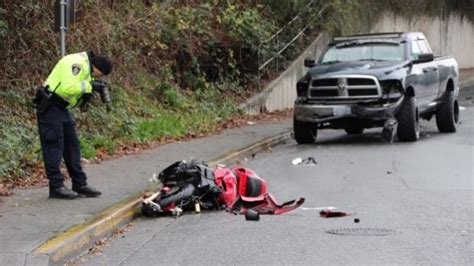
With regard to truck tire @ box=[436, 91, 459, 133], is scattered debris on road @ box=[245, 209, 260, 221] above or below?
above

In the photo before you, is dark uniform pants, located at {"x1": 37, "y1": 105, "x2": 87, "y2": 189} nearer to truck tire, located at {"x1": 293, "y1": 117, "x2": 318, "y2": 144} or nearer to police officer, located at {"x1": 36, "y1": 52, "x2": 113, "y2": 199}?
police officer, located at {"x1": 36, "y1": 52, "x2": 113, "y2": 199}

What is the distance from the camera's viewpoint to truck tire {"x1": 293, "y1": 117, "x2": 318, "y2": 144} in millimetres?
14602

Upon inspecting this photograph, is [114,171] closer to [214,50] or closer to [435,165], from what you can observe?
[435,165]

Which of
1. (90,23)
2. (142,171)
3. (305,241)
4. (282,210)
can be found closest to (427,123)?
(90,23)

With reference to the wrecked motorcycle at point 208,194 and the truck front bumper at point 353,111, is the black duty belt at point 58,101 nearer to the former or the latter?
the wrecked motorcycle at point 208,194

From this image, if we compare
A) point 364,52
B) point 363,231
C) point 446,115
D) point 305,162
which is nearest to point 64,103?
point 363,231

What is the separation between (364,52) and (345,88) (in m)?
1.47

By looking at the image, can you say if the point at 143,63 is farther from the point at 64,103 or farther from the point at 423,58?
the point at 64,103

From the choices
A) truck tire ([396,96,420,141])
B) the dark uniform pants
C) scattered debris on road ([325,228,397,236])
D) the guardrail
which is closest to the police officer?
the dark uniform pants

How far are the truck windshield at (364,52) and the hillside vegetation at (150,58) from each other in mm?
2991

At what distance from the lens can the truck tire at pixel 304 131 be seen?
1460 cm

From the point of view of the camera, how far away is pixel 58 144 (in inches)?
337

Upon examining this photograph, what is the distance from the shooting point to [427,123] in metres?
18.3

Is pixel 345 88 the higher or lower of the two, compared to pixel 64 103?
lower
